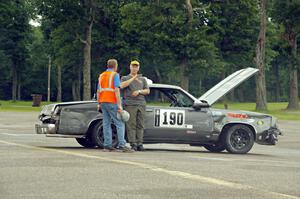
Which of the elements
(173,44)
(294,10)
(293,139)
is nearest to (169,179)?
(293,139)

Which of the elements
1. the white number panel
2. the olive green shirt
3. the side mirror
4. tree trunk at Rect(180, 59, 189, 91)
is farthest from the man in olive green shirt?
tree trunk at Rect(180, 59, 189, 91)

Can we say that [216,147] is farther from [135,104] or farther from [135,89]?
[135,89]

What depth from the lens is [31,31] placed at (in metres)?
74.3

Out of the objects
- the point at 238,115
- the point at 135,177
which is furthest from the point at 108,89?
the point at 135,177

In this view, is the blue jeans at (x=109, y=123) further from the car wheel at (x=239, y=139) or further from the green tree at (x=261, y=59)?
the green tree at (x=261, y=59)

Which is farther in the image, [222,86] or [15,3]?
[15,3]

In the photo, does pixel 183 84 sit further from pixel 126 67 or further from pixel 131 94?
pixel 131 94

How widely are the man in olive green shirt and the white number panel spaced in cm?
62

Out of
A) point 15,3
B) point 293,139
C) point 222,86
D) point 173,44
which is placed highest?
point 15,3

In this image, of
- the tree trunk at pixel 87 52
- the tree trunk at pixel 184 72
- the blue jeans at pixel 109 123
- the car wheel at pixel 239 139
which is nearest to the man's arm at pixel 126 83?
the blue jeans at pixel 109 123

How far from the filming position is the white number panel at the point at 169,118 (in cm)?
1511

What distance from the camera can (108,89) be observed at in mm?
14133

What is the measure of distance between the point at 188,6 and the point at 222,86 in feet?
109

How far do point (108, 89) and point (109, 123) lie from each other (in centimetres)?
63
